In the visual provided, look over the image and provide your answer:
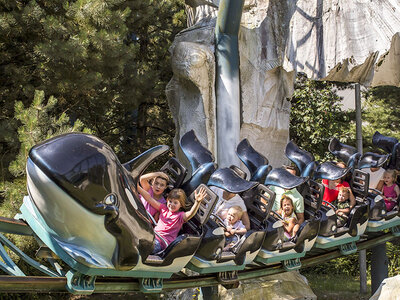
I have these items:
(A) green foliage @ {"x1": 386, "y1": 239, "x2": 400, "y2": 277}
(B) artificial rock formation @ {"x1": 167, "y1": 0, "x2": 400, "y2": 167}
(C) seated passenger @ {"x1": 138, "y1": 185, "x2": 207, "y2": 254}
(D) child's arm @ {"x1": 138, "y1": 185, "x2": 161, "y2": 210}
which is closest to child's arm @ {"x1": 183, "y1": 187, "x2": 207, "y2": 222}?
(C) seated passenger @ {"x1": 138, "y1": 185, "x2": 207, "y2": 254}

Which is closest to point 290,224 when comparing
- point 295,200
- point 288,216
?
point 288,216

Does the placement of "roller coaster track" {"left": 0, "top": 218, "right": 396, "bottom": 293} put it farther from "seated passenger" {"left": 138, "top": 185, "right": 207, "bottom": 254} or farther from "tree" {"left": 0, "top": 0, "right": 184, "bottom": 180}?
"tree" {"left": 0, "top": 0, "right": 184, "bottom": 180}

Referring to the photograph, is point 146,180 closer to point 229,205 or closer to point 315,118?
point 229,205

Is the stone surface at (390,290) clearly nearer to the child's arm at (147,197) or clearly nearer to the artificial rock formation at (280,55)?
the child's arm at (147,197)

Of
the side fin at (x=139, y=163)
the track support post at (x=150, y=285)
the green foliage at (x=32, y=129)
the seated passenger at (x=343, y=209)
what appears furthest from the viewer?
the green foliage at (x=32, y=129)

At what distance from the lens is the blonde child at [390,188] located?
5.98 m

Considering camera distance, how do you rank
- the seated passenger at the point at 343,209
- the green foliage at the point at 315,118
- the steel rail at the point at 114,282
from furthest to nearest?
1. the green foliage at the point at 315,118
2. the seated passenger at the point at 343,209
3. the steel rail at the point at 114,282

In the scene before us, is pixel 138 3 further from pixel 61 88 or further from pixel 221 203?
pixel 221 203

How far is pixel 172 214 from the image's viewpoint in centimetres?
402

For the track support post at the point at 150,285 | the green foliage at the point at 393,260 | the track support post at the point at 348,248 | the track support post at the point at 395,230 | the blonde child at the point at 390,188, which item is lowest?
the green foliage at the point at 393,260

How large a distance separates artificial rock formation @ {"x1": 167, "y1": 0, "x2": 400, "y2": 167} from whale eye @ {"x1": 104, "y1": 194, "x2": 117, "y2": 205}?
354 cm

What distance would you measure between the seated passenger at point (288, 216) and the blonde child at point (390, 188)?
1573mm

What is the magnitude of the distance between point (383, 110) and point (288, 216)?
9.48 m

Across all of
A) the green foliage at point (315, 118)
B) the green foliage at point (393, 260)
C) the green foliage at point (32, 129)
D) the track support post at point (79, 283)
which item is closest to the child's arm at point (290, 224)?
the track support post at point (79, 283)
